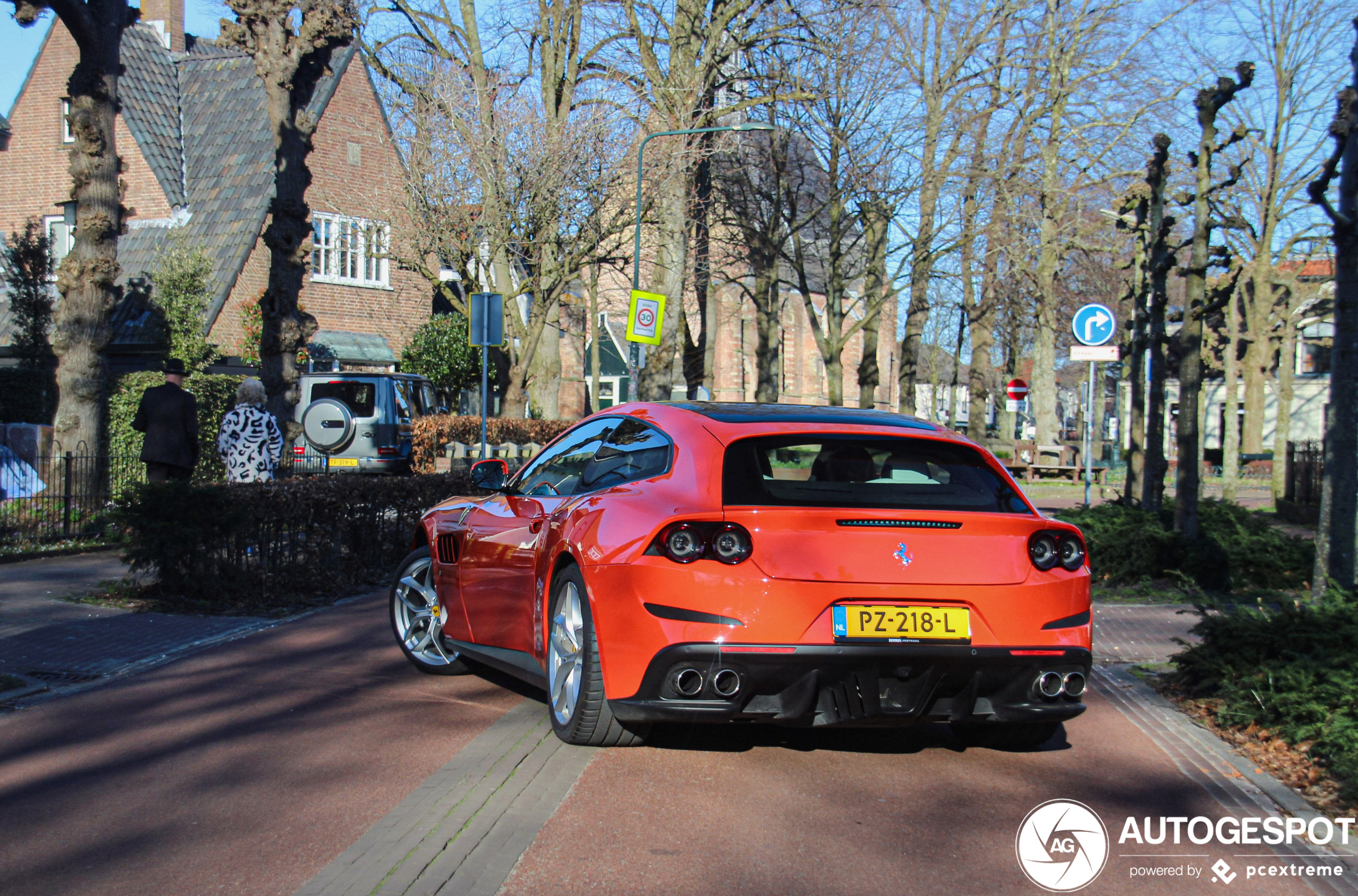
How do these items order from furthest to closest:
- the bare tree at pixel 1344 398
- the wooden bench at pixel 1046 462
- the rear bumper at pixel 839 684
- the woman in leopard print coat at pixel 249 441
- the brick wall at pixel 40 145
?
the brick wall at pixel 40 145 → the wooden bench at pixel 1046 462 → the woman in leopard print coat at pixel 249 441 → the bare tree at pixel 1344 398 → the rear bumper at pixel 839 684

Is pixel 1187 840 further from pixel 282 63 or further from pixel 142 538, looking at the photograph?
pixel 282 63

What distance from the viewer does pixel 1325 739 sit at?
529 cm

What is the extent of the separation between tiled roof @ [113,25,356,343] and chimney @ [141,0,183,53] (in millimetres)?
458

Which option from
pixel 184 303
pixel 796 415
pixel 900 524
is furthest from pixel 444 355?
pixel 900 524

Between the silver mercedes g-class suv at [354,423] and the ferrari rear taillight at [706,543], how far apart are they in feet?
55.9

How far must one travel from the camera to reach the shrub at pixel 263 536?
8797 mm

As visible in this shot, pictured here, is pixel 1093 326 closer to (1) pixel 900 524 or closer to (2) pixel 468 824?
(1) pixel 900 524

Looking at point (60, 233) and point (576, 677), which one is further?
point (60, 233)

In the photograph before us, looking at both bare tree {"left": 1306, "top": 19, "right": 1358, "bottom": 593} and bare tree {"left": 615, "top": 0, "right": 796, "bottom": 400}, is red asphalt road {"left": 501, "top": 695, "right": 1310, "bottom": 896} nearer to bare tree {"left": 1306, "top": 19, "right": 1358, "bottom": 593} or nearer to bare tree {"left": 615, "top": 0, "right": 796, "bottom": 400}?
bare tree {"left": 1306, "top": 19, "right": 1358, "bottom": 593}

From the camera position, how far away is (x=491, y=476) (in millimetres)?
6688

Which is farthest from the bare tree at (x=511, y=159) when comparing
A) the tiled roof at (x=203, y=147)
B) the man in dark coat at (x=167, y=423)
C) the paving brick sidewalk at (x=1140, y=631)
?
the paving brick sidewalk at (x=1140, y=631)

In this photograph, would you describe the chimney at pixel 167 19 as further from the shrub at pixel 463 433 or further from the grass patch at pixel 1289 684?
the grass patch at pixel 1289 684

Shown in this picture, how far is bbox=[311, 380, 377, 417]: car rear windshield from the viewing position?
851 inches

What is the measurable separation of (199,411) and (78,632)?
1105cm
